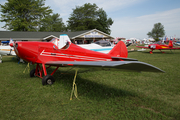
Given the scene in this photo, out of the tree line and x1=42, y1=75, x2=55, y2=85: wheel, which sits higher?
the tree line

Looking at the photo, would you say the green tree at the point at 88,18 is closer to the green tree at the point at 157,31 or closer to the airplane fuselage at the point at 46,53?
the airplane fuselage at the point at 46,53

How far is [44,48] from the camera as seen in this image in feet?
16.1

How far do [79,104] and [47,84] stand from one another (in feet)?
6.89

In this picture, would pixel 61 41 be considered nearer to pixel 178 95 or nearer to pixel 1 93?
pixel 1 93

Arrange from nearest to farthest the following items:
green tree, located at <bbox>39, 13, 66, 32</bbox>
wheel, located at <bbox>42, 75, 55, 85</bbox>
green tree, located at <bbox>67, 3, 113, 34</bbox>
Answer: wheel, located at <bbox>42, 75, 55, 85</bbox> < green tree, located at <bbox>39, 13, 66, 32</bbox> < green tree, located at <bbox>67, 3, 113, 34</bbox>

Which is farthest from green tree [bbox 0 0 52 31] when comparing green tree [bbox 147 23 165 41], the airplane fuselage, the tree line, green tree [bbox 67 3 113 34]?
green tree [bbox 147 23 165 41]

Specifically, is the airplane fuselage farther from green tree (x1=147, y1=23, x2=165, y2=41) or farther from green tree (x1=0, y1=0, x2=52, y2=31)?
green tree (x1=147, y1=23, x2=165, y2=41)

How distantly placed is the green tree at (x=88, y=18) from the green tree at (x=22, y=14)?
16990 millimetres

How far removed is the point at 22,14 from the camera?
3553 centimetres

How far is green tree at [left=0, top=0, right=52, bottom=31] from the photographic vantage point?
33.9 m

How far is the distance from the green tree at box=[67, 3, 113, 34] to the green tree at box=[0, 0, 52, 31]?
55.7 ft

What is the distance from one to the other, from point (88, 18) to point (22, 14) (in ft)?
89.6

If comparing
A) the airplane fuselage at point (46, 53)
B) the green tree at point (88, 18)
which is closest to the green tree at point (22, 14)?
the green tree at point (88, 18)

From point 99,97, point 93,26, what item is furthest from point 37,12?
point 99,97
